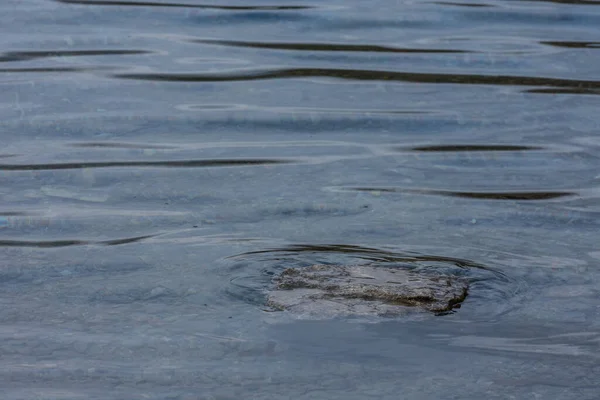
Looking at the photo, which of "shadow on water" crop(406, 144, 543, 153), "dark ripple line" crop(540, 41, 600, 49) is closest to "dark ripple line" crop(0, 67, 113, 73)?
"shadow on water" crop(406, 144, 543, 153)

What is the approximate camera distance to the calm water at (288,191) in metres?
3.21

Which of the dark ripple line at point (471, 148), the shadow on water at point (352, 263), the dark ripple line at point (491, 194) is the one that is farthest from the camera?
the dark ripple line at point (471, 148)

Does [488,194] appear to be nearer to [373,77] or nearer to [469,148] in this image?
[469,148]

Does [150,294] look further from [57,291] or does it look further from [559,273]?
[559,273]

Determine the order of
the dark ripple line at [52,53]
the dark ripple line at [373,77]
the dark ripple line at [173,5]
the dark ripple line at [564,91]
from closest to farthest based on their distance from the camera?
the dark ripple line at [564,91] → the dark ripple line at [373,77] → the dark ripple line at [52,53] → the dark ripple line at [173,5]

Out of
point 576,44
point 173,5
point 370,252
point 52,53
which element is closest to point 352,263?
point 370,252

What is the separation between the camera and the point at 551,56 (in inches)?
259

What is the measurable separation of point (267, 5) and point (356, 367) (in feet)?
15.9

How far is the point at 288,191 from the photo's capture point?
181 inches

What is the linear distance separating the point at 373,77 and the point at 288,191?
5.90ft

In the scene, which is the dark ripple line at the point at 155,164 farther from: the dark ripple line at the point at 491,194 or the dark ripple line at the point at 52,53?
the dark ripple line at the point at 52,53

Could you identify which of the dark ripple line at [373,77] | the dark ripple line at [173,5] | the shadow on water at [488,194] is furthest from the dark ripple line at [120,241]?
the dark ripple line at [173,5]

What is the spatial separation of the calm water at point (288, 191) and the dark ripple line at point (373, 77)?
2cm

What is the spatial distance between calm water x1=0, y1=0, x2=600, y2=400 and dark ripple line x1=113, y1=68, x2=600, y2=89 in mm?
Result: 22
